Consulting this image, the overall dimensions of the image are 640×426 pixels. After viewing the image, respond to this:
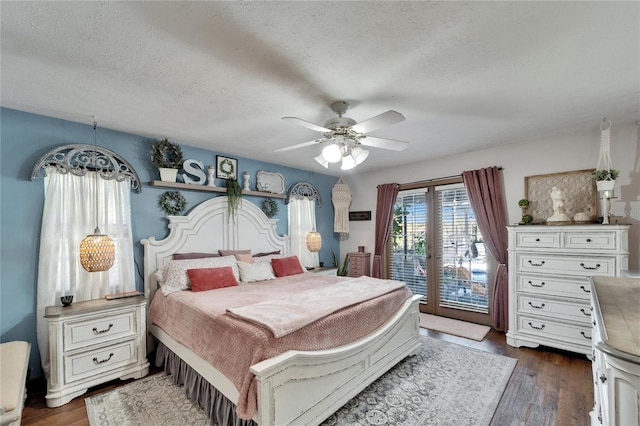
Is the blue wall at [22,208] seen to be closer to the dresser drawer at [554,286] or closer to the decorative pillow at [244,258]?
the decorative pillow at [244,258]

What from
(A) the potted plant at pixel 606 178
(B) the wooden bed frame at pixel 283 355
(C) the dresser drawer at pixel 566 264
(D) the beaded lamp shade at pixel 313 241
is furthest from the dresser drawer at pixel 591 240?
(D) the beaded lamp shade at pixel 313 241

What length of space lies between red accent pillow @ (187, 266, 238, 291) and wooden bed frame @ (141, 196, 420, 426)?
1.75 ft

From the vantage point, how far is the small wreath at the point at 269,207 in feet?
14.5

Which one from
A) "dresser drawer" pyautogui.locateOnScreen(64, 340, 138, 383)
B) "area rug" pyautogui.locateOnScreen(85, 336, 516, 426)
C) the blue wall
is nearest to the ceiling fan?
"area rug" pyautogui.locateOnScreen(85, 336, 516, 426)

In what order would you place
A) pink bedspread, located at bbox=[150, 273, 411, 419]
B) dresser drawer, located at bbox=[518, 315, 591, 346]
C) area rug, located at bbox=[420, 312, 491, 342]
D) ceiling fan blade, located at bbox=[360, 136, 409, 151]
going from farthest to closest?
area rug, located at bbox=[420, 312, 491, 342]
dresser drawer, located at bbox=[518, 315, 591, 346]
ceiling fan blade, located at bbox=[360, 136, 409, 151]
pink bedspread, located at bbox=[150, 273, 411, 419]

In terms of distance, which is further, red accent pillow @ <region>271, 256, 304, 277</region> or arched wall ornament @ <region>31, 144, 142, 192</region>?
red accent pillow @ <region>271, 256, 304, 277</region>

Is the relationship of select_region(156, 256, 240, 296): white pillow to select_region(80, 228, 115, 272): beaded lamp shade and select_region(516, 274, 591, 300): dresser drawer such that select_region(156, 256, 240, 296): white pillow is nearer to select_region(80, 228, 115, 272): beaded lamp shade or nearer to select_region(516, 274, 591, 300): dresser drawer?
select_region(80, 228, 115, 272): beaded lamp shade

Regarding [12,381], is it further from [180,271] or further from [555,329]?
[555,329]

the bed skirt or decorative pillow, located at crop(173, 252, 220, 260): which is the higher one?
decorative pillow, located at crop(173, 252, 220, 260)

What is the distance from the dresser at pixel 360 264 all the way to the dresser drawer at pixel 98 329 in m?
3.55

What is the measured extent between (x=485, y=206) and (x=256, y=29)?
12.1 feet

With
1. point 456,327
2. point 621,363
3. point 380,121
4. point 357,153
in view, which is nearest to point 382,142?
point 357,153

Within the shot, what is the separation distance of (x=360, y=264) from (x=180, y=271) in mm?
3150

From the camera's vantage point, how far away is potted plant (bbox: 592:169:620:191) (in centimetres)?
278
